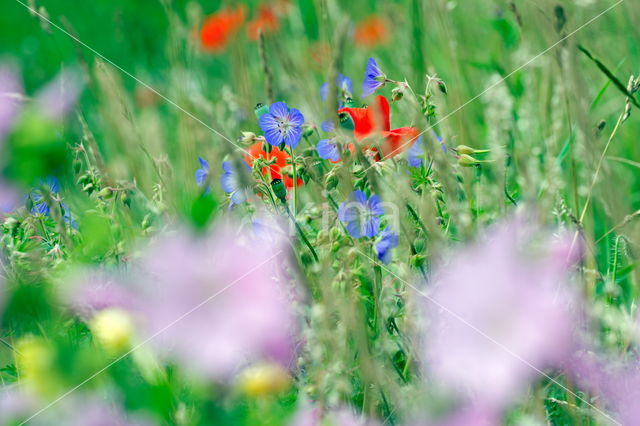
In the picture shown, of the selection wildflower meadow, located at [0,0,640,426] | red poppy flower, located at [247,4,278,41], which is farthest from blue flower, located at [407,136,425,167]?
red poppy flower, located at [247,4,278,41]

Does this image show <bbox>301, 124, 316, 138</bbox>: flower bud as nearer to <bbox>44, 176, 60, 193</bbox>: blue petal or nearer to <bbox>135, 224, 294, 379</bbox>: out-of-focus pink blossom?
<bbox>44, 176, 60, 193</bbox>: blue petal

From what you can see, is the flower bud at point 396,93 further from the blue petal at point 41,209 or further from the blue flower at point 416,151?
the blue petal at point 41,209

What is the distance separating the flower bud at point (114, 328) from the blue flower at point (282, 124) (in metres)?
0.38

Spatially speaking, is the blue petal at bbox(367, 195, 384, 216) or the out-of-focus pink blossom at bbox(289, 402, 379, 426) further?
the blue petal at bbox(367, 195, 384, 216)

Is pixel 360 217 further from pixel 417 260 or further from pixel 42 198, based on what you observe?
pixel 42 198

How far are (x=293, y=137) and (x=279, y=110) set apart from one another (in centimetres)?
3

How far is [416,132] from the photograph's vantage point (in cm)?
70

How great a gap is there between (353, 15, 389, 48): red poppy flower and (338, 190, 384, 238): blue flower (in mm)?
1437

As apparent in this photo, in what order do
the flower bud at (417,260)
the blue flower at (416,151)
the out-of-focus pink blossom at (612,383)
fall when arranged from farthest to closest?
the blue flower at (416,151) < the flower bud at (417,260) < the out-of-focus pink blossom at (612,383)

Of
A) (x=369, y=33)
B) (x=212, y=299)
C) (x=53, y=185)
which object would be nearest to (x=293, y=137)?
(x=53, y=185)

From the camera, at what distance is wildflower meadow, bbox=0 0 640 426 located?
25cm

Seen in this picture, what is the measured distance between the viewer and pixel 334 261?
0.69 meters

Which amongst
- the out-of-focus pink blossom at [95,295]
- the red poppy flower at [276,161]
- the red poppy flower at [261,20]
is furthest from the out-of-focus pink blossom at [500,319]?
the red poppy flower at [261,20]

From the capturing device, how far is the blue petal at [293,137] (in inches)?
27.7
